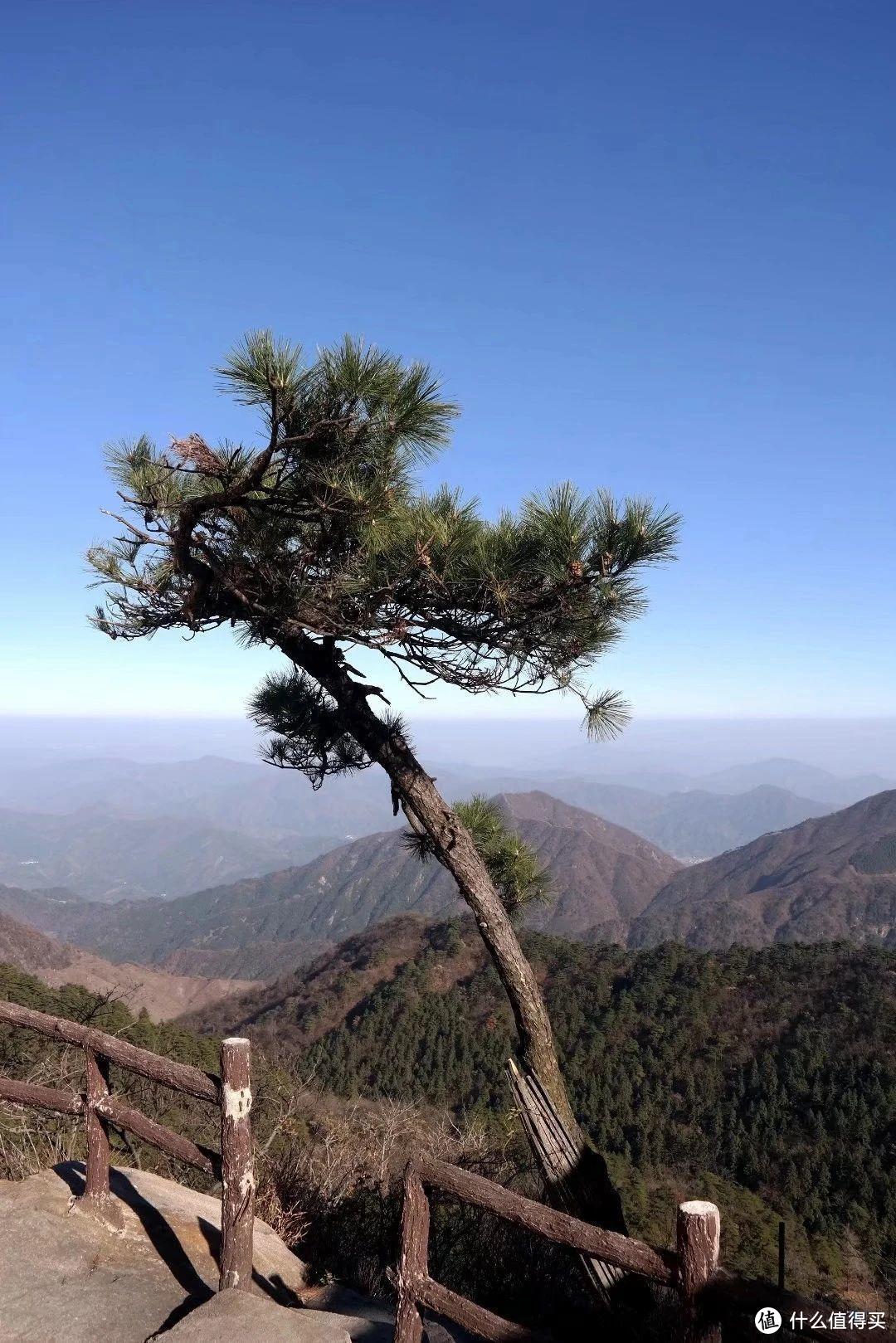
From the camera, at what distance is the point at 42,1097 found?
176 inches

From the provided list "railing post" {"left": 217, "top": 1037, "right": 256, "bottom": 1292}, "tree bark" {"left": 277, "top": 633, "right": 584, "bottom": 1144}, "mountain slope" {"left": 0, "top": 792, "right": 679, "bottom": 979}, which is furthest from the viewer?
"mountain slope" {"left": 0, "top": 792, "right": 679, "bottom": 979}

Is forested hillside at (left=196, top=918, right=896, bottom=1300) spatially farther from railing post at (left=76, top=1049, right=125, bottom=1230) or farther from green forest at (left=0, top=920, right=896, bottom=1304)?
railing post at (left=76, top=1049, right=125, bottom=1230)

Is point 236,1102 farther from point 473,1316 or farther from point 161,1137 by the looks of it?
point 473,1316

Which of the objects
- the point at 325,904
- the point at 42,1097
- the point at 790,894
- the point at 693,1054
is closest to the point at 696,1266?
the point at 42,1097

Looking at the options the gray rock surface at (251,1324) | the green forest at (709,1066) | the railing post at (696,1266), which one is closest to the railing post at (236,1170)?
the gray rock surface at (251,1324)

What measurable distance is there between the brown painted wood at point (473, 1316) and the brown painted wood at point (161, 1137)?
123 cm

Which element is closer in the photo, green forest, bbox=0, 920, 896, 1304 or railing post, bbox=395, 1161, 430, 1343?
railing post, bbox=395, 1161, 430, 1343

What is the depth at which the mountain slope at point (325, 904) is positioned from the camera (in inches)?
6432

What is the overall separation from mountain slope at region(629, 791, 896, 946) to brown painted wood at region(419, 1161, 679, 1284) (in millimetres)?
94093

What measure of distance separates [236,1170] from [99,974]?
2953 inches

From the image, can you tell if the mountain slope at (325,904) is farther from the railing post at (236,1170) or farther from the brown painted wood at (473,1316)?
the brown painted wood at (473,1316)

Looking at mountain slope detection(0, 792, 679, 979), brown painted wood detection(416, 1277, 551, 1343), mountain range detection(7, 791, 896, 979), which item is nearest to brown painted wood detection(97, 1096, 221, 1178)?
brown painted wood detection(416, 1277, 551, 1343)

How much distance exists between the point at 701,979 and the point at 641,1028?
4.83 metres

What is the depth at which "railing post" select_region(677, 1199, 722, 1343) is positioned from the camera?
2.62m
